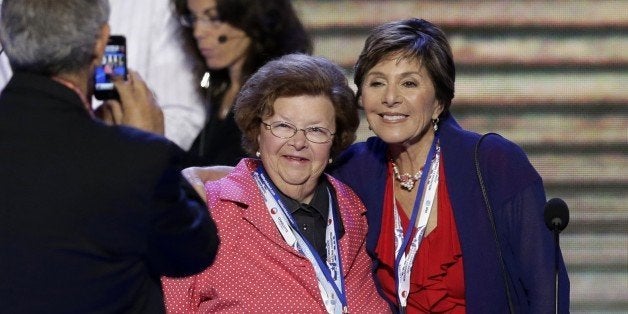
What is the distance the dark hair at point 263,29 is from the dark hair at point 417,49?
0.77 meters

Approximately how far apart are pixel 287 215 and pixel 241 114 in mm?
373

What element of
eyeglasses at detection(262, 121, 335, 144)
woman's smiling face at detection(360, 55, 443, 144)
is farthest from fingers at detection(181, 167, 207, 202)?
woman's smiling face at detection(360, 55, 443, 144)

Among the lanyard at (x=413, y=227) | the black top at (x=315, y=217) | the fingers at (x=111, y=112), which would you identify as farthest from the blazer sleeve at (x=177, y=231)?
the fingers at (x=111, y=112)

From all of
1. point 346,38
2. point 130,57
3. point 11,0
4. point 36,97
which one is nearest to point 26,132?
point 36,97

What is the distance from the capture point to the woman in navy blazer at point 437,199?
168 inches

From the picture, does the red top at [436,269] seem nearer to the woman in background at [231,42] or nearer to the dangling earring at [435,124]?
the dangling earring at [435,124]

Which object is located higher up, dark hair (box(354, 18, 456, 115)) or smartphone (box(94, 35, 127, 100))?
dark hair (box(354, 18, 456, 115))

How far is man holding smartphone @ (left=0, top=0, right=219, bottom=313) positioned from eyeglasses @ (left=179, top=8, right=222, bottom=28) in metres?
1.95

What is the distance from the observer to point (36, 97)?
324 cm

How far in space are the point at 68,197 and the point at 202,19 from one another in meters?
2.15

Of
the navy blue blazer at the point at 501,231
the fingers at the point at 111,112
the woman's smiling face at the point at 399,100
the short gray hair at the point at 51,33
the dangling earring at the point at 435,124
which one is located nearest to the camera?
the short gray hair at the point at 51,33

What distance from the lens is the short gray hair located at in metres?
3.19

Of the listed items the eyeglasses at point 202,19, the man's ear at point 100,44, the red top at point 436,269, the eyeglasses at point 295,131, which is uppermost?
the man's ear at point 100,44

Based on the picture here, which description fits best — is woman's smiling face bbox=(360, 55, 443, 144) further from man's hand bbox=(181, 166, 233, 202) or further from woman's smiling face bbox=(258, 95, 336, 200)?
man's hand bbox=(181, 166, 233, 202)
